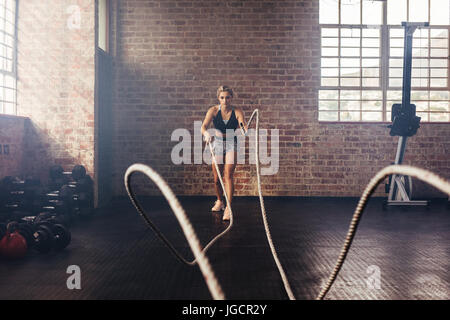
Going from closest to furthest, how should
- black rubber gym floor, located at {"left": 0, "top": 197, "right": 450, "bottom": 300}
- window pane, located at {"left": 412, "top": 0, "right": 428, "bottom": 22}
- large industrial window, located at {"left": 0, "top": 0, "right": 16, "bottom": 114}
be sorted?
1. black rubber gym floor, located at {"left": 0, "top": 197, "right": 450, "bottom": 300}
2. large industrial window, located at {"left": 0, "top": 0, "right": 16, "bottom": 114}
3. window pane, located at {"left": 412, "top": 0, "right": 428, "bottom": 22}

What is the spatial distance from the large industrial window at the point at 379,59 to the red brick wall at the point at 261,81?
259mm

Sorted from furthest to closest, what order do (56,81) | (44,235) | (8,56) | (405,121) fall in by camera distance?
(405,121), (56,81), (8,56), (44,235)

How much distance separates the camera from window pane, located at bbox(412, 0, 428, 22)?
6777 millimetres

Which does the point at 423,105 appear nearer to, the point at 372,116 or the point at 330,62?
the point at 372,116

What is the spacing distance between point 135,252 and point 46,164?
8.52 ft

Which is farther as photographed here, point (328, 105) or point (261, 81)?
point (328, 105)

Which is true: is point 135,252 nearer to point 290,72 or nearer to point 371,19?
point 290,72

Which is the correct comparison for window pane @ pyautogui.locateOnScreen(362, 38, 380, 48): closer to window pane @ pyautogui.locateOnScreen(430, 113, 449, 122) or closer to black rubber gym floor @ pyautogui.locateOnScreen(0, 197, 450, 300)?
window pane @ pyautogui.locateOnScreen(430, 113, 449, 122)

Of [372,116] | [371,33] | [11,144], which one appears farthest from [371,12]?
[11,144]

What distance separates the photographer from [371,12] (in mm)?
6770

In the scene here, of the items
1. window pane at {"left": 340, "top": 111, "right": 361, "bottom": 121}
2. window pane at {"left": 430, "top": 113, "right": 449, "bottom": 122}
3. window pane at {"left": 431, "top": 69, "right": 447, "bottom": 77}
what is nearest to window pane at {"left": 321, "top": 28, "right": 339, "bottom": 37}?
window pane at {"left": 340, "top": 111, "right": 361, "bottom": 121}

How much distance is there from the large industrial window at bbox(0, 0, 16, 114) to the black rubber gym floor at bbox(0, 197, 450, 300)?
6.05 feet

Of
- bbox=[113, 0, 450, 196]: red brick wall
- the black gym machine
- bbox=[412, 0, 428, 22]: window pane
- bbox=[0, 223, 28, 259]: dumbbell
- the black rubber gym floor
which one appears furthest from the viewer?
bbox=[412, 0, 428, 22]: window pane

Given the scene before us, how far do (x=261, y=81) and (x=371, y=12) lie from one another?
2302mm
